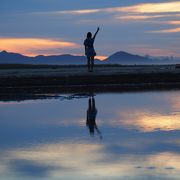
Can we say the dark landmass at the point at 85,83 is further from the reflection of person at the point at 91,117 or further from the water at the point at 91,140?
the water at the point at 91,140

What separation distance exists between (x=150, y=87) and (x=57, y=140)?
37.1 feet

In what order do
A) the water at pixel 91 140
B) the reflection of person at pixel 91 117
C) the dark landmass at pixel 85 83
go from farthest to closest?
the dark landmass at pixel 85 83 < the reflection of person at pixel 91 117 < the water at pixel 91 140

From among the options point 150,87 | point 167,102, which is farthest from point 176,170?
point 150,87

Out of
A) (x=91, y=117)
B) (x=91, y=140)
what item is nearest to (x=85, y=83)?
(x=91, y=117)

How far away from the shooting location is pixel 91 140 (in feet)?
32.3

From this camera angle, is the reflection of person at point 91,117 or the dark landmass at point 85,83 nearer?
the reflection of person at point 91,117

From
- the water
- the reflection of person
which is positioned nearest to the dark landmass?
the reflection of person

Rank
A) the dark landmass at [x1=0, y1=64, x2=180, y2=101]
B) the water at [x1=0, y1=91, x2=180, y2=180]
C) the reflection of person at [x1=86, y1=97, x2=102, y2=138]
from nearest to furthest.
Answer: the water at [x1=0, y1=91, x2=180, y2=180]
the reflection of person at [x1=86, y1=97, x2=102, y2=138]
the dark landmass at [x1=0, y1=64, x2=180, y2=101]

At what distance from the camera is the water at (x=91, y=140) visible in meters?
7.61

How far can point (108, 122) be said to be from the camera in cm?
1199

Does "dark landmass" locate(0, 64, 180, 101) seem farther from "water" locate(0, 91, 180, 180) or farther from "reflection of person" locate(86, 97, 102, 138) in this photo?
"water" locate(0, 91, 180, 180)

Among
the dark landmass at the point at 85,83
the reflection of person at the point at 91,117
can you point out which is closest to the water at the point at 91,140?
the reflection of person at the point at 91,117

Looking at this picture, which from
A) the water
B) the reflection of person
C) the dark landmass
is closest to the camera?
the water

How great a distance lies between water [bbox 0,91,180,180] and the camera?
25.0 feet
